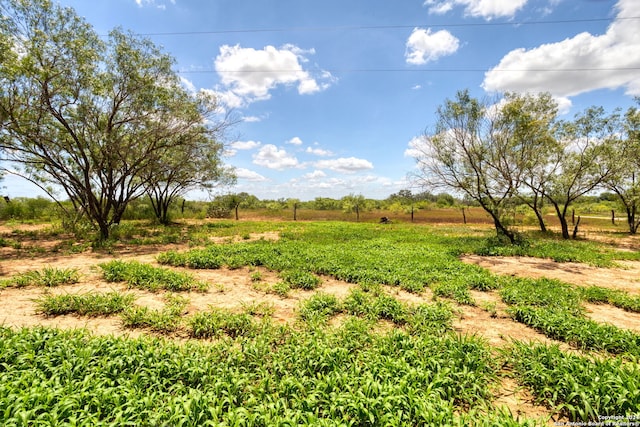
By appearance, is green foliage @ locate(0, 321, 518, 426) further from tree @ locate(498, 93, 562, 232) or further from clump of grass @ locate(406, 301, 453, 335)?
tree @ locate(498, 93, 562, 232)

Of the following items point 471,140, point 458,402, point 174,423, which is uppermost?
point 471,140

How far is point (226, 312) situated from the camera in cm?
466

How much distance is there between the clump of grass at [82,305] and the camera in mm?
4500

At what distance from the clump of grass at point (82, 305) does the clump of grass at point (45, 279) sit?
1.20 meters

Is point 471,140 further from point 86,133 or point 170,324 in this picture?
point 86,133

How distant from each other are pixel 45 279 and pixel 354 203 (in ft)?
97.1

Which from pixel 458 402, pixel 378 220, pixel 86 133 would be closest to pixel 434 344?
pixel 458 402

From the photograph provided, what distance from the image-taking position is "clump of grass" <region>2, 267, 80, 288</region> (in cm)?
570

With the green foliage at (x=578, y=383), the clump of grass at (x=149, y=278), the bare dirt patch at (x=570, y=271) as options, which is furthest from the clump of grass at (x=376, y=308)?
the bare dirt patch at (x=570, y=271)

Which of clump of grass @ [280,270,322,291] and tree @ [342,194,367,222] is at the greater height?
tree @ [342,194,367,222]

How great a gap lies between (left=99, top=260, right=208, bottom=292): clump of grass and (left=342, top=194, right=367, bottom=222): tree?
25252 mm

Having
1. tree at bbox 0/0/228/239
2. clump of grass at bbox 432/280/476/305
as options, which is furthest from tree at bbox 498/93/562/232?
tree at bbox 0/0/228/239

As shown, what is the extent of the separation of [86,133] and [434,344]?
1545 cm

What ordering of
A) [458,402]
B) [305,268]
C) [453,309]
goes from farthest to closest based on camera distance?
1. [305,268]
2. [453,309]
3. [458,402]
